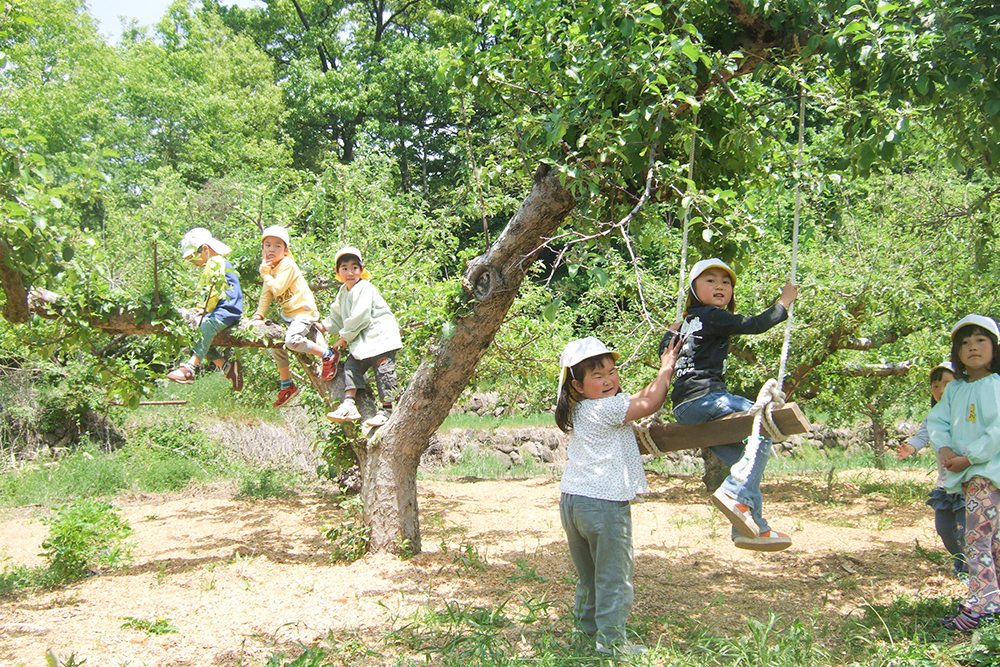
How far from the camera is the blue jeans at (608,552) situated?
3775 mm

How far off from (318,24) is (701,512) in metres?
23.4

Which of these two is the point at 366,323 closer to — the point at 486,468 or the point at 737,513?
the point at 737,513

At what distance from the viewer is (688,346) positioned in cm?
401

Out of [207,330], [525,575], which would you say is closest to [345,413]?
[207,330]

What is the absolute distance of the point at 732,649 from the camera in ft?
13.2

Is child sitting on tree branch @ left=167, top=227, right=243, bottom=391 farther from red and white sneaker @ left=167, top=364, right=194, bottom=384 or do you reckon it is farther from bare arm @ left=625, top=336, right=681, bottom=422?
bare arm @ left=625, top=336, right=681, bottom=422

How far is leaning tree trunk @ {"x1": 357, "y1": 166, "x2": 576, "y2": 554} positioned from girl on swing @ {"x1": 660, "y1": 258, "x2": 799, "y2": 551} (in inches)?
43.8

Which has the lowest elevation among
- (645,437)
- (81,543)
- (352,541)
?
(352,541)

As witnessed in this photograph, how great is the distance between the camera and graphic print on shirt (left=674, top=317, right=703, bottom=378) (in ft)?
13.1

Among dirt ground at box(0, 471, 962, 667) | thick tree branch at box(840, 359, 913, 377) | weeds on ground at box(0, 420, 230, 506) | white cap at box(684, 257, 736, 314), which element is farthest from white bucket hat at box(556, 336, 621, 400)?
weeds on ground at box(0, 420, 230, 506)

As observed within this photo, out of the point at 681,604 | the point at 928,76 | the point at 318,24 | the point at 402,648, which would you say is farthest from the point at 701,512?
the point at 318,24

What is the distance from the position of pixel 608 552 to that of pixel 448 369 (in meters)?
2.35

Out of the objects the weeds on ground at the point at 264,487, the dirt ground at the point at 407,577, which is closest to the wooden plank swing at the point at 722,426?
the dirt ground at the point at 407,577

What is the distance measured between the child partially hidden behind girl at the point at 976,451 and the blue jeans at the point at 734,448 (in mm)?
1284
